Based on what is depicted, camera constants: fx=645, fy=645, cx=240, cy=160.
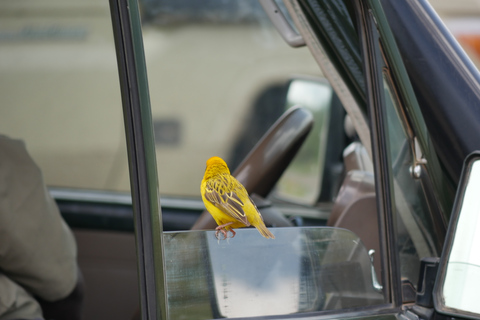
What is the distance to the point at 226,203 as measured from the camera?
1179mm

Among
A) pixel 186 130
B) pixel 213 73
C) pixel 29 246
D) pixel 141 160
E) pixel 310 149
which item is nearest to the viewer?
pixel 141 160

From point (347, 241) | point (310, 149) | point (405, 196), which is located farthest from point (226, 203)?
point (310, 149)

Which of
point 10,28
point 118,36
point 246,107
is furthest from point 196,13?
point 118,36

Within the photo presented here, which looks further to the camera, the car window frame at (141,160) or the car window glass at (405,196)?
the car window glass at (405,196)

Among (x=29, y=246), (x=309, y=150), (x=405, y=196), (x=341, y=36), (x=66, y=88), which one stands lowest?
(x=66, y=88)

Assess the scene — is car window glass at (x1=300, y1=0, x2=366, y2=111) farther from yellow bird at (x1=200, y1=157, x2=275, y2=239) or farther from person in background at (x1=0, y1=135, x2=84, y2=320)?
person in background at (x1=0, y1=135, x2=84, y2=320)

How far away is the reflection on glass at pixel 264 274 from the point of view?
1.15m

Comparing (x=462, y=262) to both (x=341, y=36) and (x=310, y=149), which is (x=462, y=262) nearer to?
(x=341, y=36)

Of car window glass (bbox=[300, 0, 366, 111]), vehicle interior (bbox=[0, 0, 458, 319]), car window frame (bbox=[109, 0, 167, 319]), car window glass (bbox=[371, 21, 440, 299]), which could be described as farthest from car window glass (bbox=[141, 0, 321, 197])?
car window frame (bbox=[109, 0, 167, 319])

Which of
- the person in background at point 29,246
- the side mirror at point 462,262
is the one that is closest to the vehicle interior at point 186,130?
the side mirror at point 462,262

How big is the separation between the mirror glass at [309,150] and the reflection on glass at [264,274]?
2171 mm

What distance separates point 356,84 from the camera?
4.94ft

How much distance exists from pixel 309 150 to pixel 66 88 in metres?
2.29

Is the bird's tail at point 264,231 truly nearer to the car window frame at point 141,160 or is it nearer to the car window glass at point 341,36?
the car window frame at point 141,160
